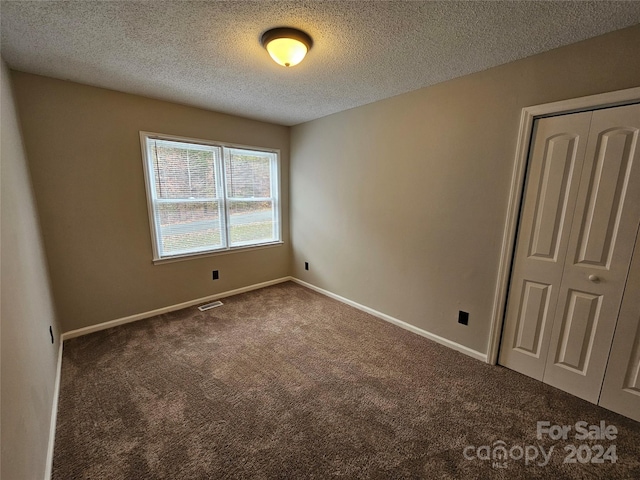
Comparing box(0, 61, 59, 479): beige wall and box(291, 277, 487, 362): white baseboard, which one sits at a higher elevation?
box(0, 61, 59, 479): beige wall

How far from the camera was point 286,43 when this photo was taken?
165cm

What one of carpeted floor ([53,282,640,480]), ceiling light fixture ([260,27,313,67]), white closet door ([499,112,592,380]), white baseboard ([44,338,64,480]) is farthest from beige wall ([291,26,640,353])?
white baseboard ([44,338,64,480])

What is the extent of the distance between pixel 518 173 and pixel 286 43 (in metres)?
1.87

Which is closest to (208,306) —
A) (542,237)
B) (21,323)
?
(21,323)

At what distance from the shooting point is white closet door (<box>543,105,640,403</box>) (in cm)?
162

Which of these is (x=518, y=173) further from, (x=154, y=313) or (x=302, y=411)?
(x=154, y=313)

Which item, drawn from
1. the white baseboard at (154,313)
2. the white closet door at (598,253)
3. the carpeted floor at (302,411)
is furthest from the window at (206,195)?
the white closet door at (598,253)

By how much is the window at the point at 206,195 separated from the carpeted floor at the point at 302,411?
1.16m

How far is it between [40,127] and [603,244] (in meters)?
4.36

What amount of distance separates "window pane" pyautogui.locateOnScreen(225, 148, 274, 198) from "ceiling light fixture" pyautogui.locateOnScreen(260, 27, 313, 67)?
1.93 meters

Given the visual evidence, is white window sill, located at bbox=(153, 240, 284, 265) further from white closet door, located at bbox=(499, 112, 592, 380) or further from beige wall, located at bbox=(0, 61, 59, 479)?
white closet door, located at bbox=(499, 112, 592, 380)

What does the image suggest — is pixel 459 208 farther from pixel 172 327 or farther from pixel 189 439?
pixel 172 327

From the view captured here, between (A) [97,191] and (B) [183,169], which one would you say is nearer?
(A) [97,191]

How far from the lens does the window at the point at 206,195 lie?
9.70ft
